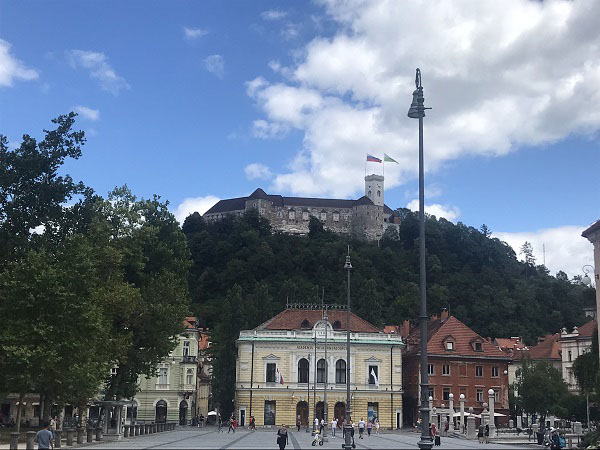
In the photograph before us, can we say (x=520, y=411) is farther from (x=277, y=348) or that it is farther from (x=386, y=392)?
(x=277, y=348)

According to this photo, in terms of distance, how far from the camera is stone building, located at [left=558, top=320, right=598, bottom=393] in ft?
285

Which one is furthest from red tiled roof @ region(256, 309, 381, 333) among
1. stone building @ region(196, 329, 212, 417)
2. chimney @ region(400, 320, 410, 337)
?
stone building @ region(196, 329, 212, 417)

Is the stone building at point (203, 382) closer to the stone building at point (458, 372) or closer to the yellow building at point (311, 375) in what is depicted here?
the yellow building at point (311, 375)

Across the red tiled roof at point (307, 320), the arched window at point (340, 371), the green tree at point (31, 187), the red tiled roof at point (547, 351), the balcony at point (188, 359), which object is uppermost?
the green tree at point (31, 187)

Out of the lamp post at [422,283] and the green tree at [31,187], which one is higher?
the green tree at [31,187]

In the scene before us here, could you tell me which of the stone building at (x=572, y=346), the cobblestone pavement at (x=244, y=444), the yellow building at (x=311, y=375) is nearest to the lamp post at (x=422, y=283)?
the cobblestone pavement at (x=244, y=444)

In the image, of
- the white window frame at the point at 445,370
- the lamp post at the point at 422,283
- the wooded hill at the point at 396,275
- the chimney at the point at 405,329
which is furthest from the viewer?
the wooded hill at the point at 396,275

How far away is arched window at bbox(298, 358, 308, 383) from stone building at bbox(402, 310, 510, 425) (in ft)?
40.8

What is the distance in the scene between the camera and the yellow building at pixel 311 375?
241 feet

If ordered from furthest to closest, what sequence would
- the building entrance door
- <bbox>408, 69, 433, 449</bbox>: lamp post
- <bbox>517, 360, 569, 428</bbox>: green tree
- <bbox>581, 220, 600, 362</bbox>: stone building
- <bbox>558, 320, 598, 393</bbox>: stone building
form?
1. <bbox>558, 320, 598, 393</bbox>: stone building
2. the building entrance door
3. <bbox>517, 360, 569, 428</bbox>: green tree
4. <bbox>581, 220, 600, 362</bbox>: stone building
5. <bbox>408, 69, 433, 449</bbox>: lamp post

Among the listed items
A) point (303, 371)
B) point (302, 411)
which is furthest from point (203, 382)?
point (302, 411)

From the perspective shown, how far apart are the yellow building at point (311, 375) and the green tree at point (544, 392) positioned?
527 inches

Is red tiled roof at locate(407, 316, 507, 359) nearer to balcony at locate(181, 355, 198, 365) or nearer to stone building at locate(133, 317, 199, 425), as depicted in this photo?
balcony at locate(181, 355, 198, 365)

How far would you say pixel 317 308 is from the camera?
8525 centimetres
